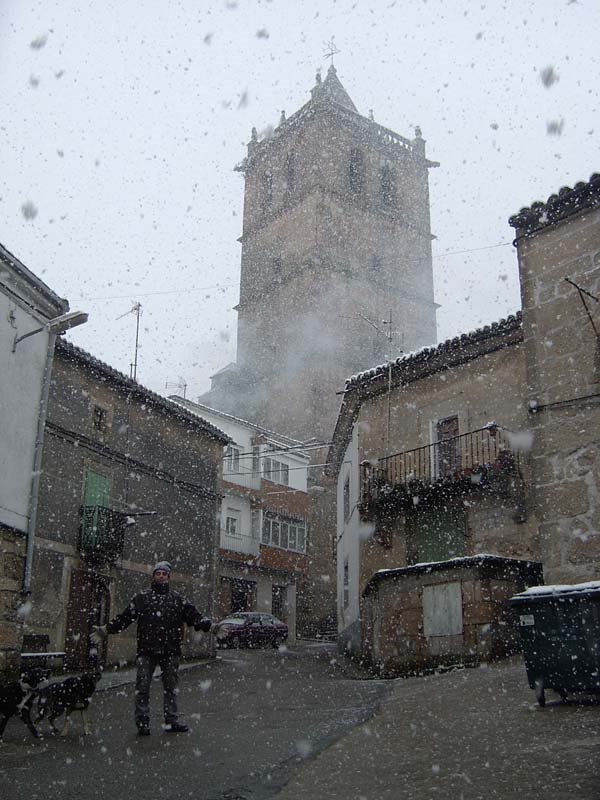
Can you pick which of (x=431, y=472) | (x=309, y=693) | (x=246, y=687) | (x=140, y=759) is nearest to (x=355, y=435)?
(x=431, y=472)

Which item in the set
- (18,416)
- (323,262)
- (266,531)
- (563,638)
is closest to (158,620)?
(563,638)

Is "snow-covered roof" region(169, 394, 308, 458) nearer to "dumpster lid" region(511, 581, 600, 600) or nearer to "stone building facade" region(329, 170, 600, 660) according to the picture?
"stone building facade" region(329, 170, 600, 660)

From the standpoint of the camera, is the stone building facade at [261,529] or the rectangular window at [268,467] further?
the rectangular window at [268,467]

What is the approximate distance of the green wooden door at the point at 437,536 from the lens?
19269 mm

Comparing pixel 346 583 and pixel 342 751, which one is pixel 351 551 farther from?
pixel 342 751

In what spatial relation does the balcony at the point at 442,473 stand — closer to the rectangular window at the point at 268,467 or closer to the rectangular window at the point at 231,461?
the rectangular window at the point at 231,461

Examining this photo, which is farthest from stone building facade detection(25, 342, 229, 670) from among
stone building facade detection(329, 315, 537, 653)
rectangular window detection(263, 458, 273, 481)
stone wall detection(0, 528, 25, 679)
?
rectangular window detection(263, 458, 273, 481)

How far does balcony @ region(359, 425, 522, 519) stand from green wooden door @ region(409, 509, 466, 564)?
37 centimetres

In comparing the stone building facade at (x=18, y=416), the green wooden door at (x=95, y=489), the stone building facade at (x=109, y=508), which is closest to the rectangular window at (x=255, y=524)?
the stone building facade at (x=109, y=508)

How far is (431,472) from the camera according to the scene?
20359 millimetres

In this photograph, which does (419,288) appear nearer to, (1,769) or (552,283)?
(552,283)

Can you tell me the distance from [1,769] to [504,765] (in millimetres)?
3392

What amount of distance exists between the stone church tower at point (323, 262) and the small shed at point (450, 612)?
94.5 ft

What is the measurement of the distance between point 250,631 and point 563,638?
2200 centimetres
